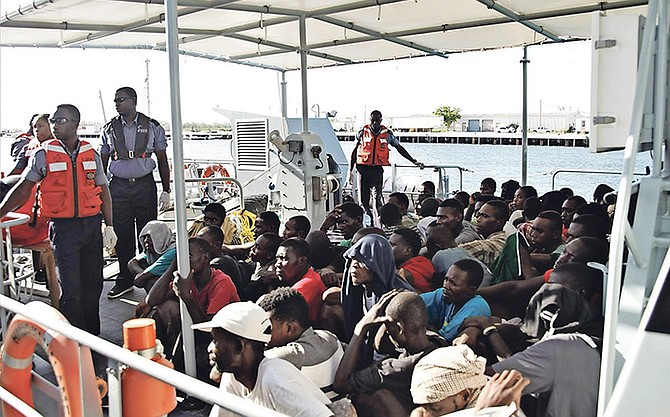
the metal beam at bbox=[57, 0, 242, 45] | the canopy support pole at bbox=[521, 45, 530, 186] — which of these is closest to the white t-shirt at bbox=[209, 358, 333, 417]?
the metal beam at bbox=[57, 0, 242, 45]

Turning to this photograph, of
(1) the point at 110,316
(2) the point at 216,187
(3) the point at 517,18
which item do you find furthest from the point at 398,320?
(2) the point at 216,187

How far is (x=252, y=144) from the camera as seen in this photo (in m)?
11.1

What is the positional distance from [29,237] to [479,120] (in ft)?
220

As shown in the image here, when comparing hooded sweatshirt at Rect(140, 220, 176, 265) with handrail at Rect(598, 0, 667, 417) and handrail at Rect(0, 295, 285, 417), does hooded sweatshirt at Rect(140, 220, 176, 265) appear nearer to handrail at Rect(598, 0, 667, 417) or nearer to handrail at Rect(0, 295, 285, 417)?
handrail at Rect(0, 295, 285, 417)

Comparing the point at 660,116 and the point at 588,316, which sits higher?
the point at 660,116

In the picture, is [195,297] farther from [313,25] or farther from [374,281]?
[313,25]

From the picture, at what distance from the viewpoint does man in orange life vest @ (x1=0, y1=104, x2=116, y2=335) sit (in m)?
4.14

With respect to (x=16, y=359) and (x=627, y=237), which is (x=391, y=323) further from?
(x=16, y=359)

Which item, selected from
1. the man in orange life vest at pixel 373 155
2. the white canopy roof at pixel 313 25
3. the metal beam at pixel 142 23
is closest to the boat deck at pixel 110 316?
the white canopy roof at pixel 313 25

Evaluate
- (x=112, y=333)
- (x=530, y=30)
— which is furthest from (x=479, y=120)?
(x=112, y=333)

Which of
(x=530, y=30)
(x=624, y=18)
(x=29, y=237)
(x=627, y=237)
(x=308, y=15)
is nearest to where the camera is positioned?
(x=627, y=237)

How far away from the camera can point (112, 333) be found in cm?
468

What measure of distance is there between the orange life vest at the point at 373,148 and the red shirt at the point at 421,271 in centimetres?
418

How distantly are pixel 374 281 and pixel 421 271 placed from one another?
711mm
